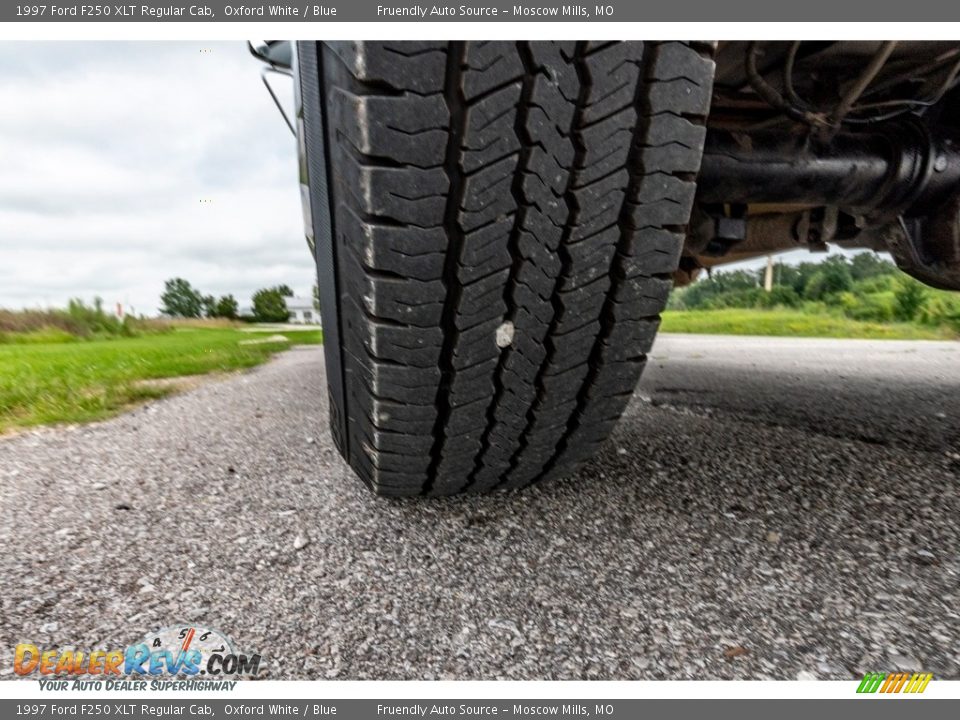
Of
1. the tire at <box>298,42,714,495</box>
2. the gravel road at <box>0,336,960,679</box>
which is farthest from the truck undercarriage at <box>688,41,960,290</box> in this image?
the gravel road at <box>0,336,960,679</box>

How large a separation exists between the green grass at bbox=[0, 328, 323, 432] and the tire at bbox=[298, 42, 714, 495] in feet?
4.72

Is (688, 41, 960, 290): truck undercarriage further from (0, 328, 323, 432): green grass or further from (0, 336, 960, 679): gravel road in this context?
(0, 328, 323, 432): green grass

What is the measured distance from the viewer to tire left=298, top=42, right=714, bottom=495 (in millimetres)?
683

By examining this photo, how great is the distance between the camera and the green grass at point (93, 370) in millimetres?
2283

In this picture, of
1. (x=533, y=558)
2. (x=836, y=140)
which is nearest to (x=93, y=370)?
(x=533, y=558)

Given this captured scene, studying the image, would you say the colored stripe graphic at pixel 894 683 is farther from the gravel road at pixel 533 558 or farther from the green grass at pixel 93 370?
the green grass at pixel 93 370

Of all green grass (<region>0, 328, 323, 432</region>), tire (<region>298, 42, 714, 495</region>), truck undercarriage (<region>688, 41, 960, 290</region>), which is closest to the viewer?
tire (<region>298, 42, 714, 495</region>)

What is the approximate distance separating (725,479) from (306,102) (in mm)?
1222

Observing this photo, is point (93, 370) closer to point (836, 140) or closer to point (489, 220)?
point (489, 220)

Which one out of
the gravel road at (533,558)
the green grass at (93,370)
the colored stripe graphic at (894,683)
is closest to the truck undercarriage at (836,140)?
the gravel road at (533,558)

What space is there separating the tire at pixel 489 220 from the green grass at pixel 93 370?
1438 mm

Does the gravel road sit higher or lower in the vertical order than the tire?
lower

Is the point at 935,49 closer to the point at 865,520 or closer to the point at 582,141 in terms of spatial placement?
the point at 582,141

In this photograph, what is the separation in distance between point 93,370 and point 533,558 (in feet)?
10.1
